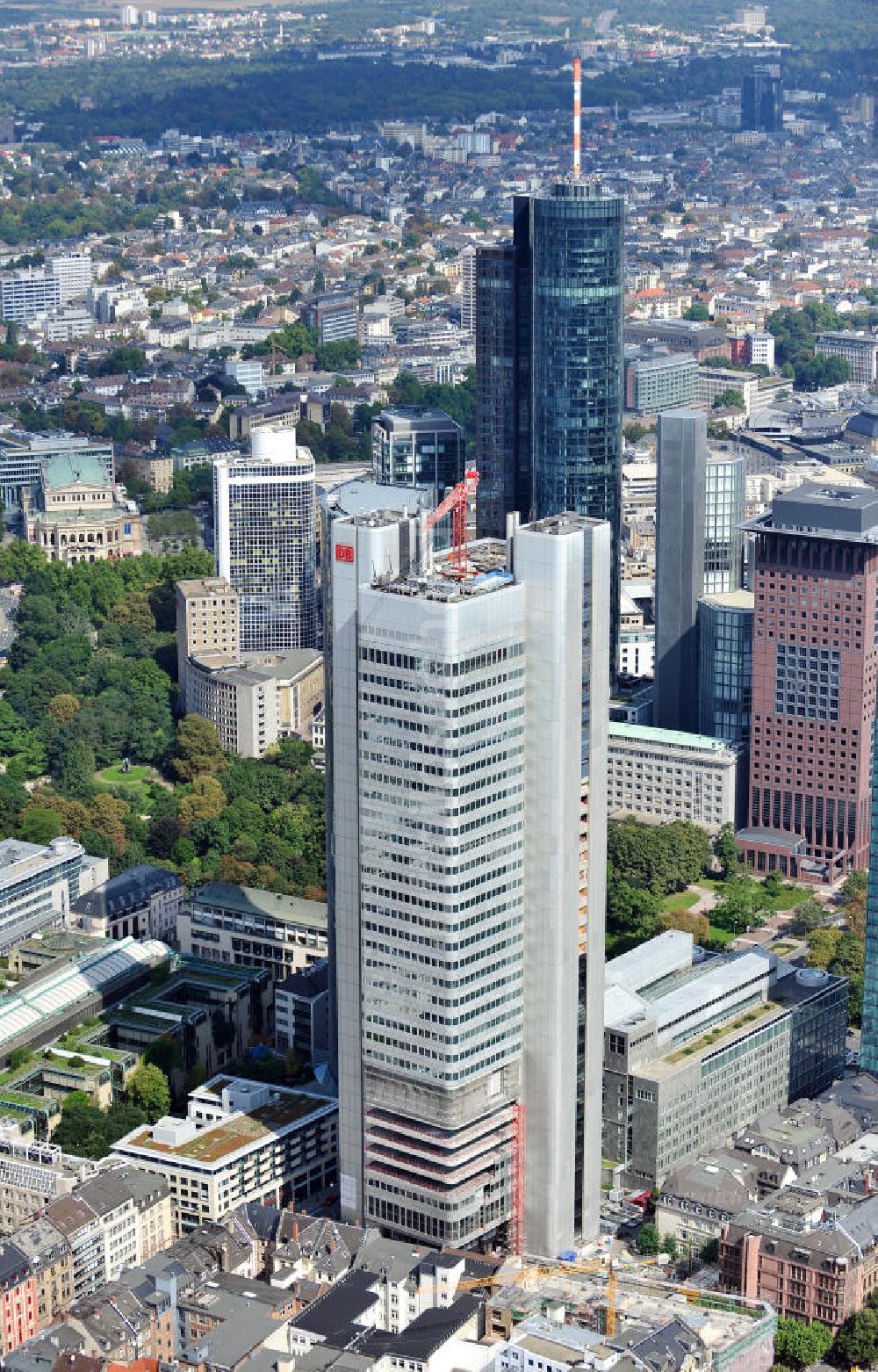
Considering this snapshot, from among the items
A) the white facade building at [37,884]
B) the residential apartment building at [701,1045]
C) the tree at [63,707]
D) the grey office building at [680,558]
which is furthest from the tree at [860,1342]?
the tree at [63,707]

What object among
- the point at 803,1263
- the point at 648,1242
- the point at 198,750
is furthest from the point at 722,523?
the point at 803,1263

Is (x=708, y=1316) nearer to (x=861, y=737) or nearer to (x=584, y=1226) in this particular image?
(x=584, y=1226)

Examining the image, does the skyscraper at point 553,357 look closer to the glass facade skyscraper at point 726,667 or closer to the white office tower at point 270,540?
the glass facade skyscraper at point 726,667

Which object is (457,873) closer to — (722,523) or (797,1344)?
(797,1344)

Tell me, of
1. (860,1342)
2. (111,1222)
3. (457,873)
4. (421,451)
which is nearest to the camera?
(457,873)

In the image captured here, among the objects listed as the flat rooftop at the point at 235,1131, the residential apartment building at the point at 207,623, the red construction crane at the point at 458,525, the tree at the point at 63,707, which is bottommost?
the tree at the point at 63,707

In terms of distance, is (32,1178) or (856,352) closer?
(32,1178)

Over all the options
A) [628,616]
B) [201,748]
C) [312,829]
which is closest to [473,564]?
[312,829]
